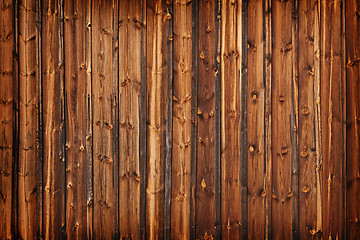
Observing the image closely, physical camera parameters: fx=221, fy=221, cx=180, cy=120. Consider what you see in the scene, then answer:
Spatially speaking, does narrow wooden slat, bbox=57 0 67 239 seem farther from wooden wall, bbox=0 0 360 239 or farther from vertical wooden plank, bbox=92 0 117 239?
vertical wooden plank, bbox=92 0 117 239

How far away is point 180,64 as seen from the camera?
1.47 meters

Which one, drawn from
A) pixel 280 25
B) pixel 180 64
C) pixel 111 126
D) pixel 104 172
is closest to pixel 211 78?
pixel 180 64

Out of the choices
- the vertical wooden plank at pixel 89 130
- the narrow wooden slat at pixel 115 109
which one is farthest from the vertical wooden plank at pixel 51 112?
the narrow wooden slat at pixel 115 109

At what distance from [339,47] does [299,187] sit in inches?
37.3

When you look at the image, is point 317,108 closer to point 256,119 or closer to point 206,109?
point 256,119

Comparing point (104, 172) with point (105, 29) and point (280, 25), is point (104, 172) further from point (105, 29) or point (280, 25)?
point (280, 25)

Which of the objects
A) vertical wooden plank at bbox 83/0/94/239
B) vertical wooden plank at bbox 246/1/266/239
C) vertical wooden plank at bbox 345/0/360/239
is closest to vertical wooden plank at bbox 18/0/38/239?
vertical wooden plank at bbox 83/0/94/239

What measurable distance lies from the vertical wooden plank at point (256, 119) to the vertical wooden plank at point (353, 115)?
1.79ft

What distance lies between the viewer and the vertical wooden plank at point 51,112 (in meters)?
1.51

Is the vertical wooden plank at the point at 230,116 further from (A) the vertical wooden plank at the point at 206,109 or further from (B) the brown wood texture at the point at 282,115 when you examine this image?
(B) the brown wood texture at the point at 282,115

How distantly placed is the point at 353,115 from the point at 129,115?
1.46 meters

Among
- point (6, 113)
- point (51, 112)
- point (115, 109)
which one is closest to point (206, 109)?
point (115, 109)

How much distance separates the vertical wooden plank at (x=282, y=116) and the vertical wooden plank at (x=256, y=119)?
8 centimetres

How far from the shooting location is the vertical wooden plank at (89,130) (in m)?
1.50
